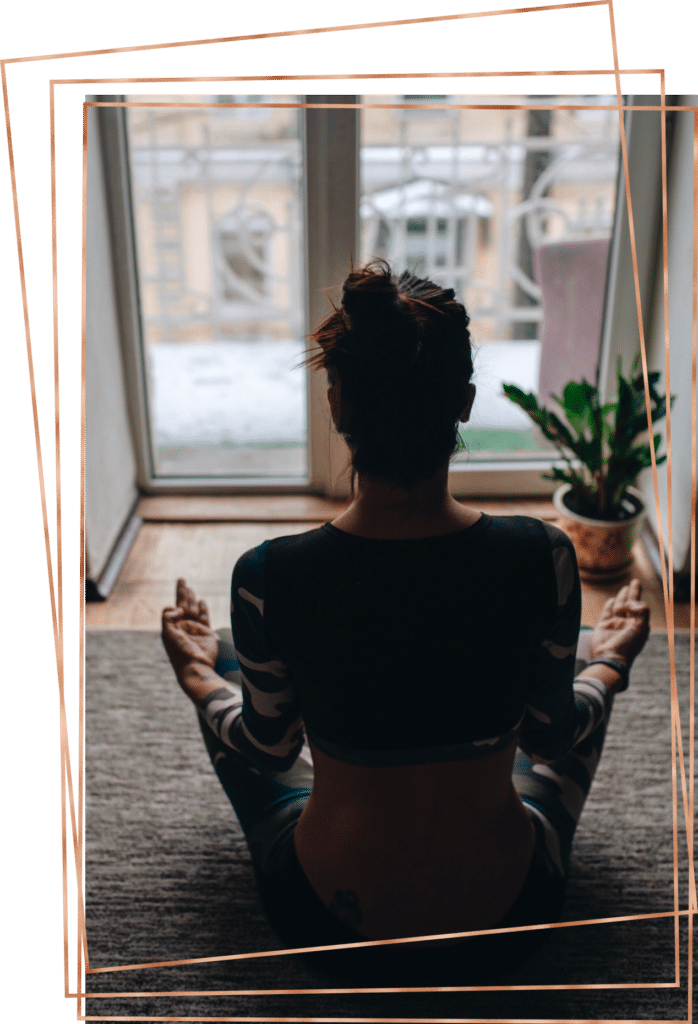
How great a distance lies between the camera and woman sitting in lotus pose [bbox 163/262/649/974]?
889 mm

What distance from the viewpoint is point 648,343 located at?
2432mm

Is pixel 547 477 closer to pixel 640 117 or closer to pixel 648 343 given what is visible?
pixel 648 343

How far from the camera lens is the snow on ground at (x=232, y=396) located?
2750mm

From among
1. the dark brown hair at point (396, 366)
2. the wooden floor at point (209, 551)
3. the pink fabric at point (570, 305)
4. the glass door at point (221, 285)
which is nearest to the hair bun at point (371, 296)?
the dark brown hair at point (396, 366)

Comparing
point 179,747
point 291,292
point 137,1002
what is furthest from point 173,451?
point 137,1002

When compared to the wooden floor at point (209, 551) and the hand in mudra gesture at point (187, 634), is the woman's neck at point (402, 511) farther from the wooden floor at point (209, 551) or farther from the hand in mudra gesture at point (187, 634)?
the wooden floor at point (209, 551)

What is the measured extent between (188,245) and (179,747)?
1.47m

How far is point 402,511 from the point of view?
935mm

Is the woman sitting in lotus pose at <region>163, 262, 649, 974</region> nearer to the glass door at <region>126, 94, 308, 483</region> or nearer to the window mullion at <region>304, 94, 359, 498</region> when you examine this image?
the window mullion at <region>304, 94, 359, 498</region>

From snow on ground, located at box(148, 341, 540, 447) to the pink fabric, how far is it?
17cm

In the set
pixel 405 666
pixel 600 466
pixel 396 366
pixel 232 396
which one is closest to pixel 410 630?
pixel 405 666

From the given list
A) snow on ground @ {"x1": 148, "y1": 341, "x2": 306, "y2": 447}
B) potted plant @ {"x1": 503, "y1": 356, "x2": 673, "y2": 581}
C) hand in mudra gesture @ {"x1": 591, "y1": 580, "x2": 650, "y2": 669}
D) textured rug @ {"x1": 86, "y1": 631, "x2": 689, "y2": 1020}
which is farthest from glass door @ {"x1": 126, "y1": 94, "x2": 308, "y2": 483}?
hand in mudra gesture @ {"x1": 591, "y1": 580, "x2": 650, "y2": 669}

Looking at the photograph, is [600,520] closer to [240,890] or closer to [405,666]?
[240,890]

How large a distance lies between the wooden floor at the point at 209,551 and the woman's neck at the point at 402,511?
130cm
